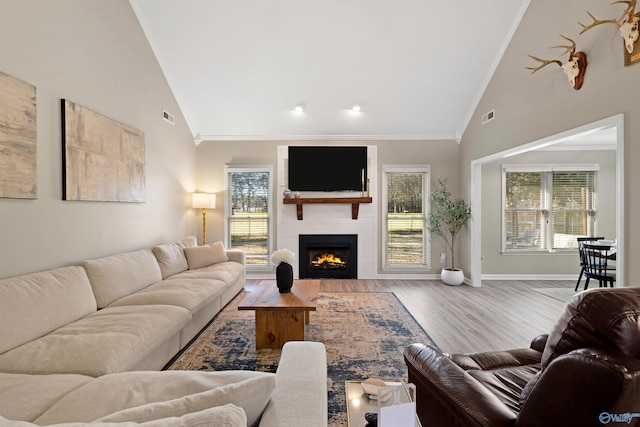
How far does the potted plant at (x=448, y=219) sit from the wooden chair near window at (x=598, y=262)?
1.70 meters

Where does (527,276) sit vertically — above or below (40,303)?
below

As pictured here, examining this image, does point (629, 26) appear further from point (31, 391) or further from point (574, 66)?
point (31, 391)

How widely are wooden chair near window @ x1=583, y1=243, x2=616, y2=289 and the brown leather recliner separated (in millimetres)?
4242

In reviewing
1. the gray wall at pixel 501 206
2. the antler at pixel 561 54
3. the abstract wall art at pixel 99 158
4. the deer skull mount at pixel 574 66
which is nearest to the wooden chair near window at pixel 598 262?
the gray wall at pixel 501 206

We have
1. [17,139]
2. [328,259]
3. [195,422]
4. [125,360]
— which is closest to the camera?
[195,422]

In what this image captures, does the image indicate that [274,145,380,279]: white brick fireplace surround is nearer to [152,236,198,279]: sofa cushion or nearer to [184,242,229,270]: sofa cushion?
[184,242,229,270]: sofa cushion

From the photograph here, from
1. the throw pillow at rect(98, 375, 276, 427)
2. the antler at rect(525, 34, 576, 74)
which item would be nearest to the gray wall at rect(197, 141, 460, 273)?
the antler at rect(525, 34, 576, 74)

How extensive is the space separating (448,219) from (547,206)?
81.4 inches

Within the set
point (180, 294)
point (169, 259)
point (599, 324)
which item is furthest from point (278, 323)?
point (599, 324)

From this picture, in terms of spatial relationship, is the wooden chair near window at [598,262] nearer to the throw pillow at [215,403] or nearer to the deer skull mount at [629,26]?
the deer skull mount at [629,26]

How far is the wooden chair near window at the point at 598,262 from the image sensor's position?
4270mm

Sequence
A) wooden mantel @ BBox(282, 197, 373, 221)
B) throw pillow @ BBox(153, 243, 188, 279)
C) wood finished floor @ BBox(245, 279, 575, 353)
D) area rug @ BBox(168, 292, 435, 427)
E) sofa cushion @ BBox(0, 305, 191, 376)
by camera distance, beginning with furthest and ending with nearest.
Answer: wooden mantel @ BBox(282, 197, 373, 221) → throw pillow @ BBox(153, 243, 188, 279) → wood finished floor @ BBox(245, 279, 575, 353) → area rug @ BBox(168, 292, 435, 427) → sofa cushion @ BBox(0, 305, 191, 376)

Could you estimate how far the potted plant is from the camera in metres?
5.43

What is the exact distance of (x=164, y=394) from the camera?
3.61ft
